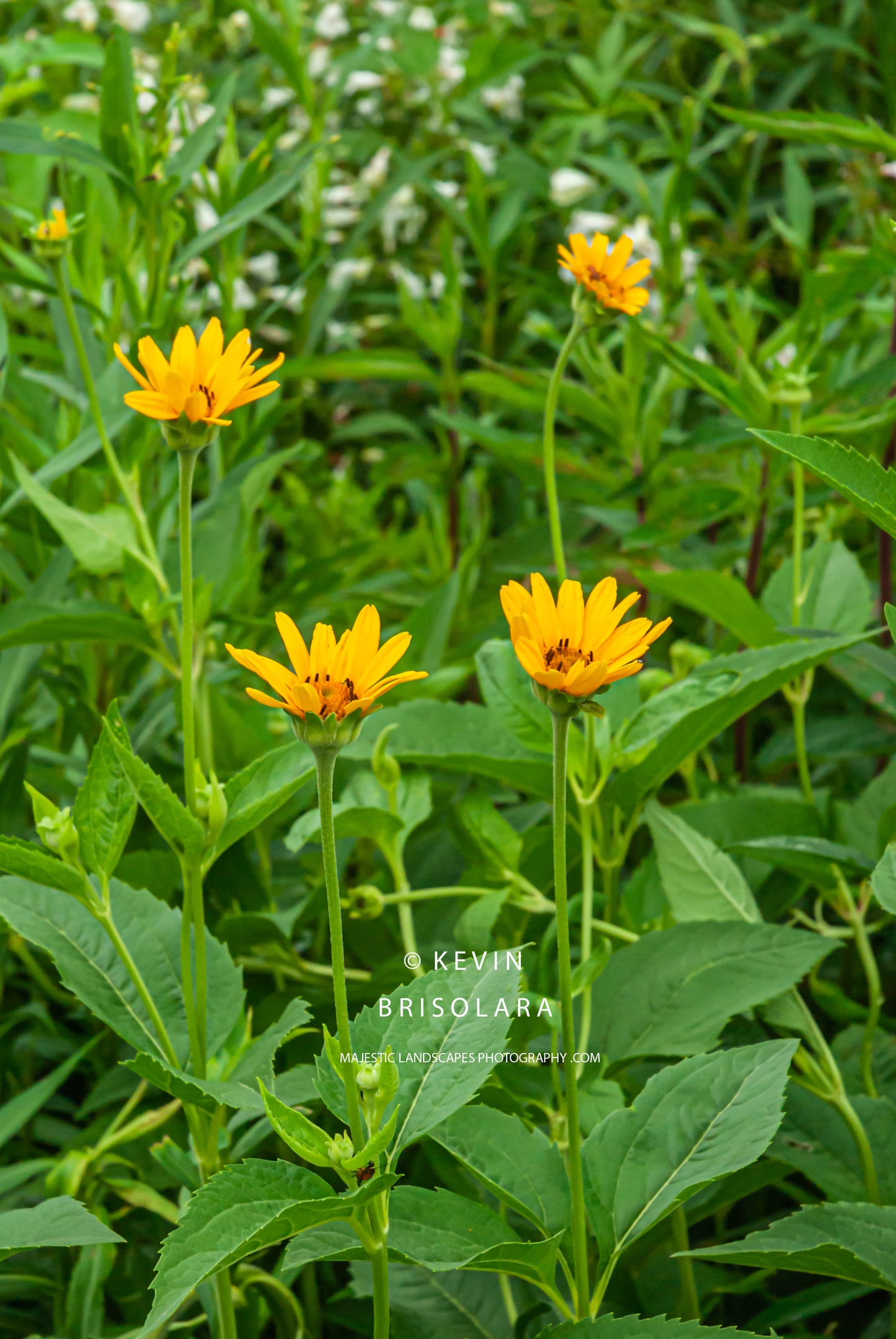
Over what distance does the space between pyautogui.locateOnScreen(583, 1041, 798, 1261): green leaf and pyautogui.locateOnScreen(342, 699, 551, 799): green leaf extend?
6.5 inches

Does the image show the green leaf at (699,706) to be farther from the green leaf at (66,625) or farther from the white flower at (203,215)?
the white flower at (203,215)

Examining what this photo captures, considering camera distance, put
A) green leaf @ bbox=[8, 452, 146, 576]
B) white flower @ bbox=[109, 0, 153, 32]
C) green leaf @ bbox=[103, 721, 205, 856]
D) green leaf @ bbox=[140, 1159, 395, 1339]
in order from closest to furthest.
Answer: green leaf @ bbox=[140, 1159, 395, 1339] → green leaf @ bbox=[103, 721, 205, 856] → green leaf @ bbox=[8, 452, 146, 576] → white flower @ bbox=[109, 0, 153, 32]

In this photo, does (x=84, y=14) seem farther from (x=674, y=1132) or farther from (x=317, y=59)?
(x=674, y=1132)

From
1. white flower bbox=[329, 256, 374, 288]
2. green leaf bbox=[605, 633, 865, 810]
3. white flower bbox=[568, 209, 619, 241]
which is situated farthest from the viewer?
white flower bbox=[329, 256, 374, 288]

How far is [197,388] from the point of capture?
1.40 feet

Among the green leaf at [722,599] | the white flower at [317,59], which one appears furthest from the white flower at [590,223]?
the green leaf at [722,599]

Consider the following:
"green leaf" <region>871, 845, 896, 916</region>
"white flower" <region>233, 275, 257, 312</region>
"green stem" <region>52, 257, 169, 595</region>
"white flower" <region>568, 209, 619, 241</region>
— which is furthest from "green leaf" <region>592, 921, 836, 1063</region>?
"white flower" <region>233, 275, 257, 312</region>

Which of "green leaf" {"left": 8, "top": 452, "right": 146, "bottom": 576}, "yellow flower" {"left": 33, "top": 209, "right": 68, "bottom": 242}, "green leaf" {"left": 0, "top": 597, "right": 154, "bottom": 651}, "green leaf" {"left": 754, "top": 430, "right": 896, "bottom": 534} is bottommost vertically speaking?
"green leaf" {"left": 754, "top": 430, "right": 896, "bottom": 534}

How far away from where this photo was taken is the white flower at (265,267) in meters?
1.41

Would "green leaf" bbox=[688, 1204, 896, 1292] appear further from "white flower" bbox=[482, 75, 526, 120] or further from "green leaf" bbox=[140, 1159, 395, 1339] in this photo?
"white flower" bbox=[482, 75, 526, 120]

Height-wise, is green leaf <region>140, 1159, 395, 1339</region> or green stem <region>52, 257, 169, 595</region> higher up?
green stem <region>52, 257, 169, 595</region>

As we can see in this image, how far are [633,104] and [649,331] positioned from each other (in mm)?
774

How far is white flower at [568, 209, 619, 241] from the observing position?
122 centimetres

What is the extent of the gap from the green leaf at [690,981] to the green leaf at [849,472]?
0.20 metres
